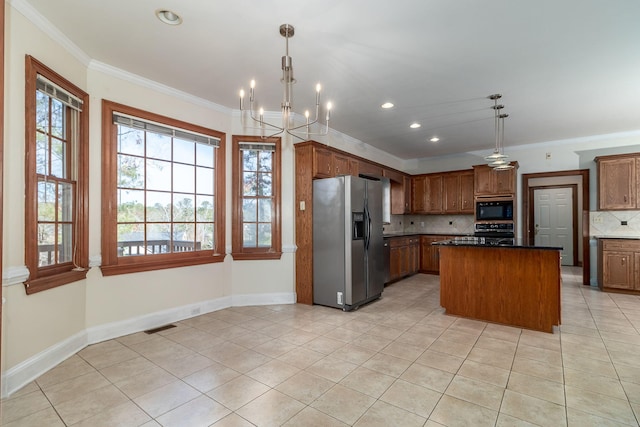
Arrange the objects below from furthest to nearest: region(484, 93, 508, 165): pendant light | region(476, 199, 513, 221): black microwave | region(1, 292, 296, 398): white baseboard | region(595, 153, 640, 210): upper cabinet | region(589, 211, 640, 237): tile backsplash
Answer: region(476, 199, 513, 221): black microwave, region(589, 211, 640, 237): tile backsplash, region(595, 153, 640, 210): upper cabinet, region(484, 93, 508, 165): pendant light, region(1, 292, 296, 398): white baseboard

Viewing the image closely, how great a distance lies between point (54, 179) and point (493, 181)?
693 cm

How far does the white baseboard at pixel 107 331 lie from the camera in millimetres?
2387

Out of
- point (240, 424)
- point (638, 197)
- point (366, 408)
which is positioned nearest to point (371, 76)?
point (366, 408)

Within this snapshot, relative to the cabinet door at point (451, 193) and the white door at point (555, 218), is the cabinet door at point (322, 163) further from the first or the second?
the white door at point (555, 218)

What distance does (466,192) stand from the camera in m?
7.08

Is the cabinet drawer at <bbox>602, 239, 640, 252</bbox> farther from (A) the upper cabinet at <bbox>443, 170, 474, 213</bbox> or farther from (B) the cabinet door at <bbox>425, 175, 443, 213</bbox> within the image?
(B) the cabinet door at <bbox>425, 175, 443, 213</bbox>

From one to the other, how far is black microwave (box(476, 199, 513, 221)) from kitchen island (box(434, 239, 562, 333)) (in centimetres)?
284

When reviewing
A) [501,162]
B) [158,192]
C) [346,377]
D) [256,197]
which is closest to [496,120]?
[501,162]

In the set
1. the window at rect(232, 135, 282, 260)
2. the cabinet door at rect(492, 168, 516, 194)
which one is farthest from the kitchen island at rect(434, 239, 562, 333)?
the cabinet door at rect(492, 168, 516, 194)

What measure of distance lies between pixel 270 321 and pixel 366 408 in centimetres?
196

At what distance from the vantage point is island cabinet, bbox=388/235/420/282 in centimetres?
613

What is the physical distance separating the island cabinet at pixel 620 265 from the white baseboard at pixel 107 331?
5216 millimetres

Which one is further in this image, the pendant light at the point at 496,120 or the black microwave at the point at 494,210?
the black microwave at the point at 494,210

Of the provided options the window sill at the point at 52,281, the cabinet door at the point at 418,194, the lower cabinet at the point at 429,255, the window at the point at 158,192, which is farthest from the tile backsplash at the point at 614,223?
the window sill at the point at 52,281
